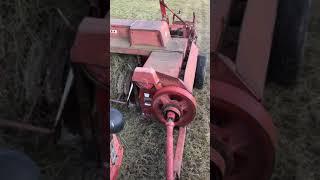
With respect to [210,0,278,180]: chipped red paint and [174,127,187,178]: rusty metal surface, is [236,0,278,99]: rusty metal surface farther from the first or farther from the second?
[174,127,187,178]: rusty metal surface

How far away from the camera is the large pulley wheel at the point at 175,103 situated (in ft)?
3.21

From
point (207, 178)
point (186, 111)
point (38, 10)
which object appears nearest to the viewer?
point (38, 10)

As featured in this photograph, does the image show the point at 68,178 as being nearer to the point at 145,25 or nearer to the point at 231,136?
the point at 231,136

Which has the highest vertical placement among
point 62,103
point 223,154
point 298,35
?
point 62,103

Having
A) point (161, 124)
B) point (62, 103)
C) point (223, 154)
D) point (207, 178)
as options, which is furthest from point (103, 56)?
point (161, 124)

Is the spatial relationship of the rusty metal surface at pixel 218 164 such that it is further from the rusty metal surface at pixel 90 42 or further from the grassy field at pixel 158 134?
the rusty metal surface at pixel 90 42

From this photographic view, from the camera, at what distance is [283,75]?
1091mm

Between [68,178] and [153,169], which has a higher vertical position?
[68,178]

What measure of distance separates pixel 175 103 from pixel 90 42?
0.74m

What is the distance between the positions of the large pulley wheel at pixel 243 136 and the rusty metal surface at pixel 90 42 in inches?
19.8

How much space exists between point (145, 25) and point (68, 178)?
78 cm

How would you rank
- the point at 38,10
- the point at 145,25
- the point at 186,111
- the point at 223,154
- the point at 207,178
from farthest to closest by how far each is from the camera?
the point at 145,25 → the point at 186,111 → the point at 223,154 → the point at 207,178 → the point at 38,10

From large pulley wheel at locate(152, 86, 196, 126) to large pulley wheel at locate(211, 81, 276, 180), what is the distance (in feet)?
0.37

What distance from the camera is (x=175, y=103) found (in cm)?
101
